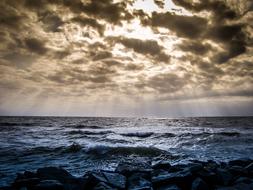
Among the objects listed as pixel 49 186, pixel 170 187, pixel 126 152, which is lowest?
pixel 126 152

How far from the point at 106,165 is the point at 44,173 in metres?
4.75

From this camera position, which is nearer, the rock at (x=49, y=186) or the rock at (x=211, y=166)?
the rock at (x=49, y=186)

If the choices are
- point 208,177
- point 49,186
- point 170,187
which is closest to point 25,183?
point 49,186

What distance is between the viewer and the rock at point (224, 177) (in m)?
8.25

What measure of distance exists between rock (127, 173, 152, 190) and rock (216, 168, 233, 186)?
2.51m

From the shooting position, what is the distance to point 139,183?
780cm

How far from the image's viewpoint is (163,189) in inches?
294

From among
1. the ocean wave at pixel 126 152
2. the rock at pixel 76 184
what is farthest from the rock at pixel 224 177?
the ocean wave at pixel 126 152

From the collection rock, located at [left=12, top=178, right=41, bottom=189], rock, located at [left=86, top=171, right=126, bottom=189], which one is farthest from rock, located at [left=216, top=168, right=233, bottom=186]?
rock, located at [left=12, top=178, right=41, bottom=189]

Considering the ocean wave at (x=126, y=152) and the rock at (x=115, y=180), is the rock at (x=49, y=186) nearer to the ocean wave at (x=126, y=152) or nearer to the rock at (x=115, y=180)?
the rock at (x=115, y=180)

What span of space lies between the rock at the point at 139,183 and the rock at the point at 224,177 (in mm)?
2511

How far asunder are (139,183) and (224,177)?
2.99m

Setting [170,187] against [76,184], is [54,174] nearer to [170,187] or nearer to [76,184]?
[76,184]

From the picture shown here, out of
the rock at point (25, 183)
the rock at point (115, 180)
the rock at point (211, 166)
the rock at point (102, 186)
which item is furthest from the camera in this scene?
the rock at point (211, 166)
